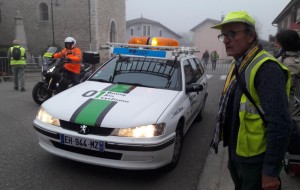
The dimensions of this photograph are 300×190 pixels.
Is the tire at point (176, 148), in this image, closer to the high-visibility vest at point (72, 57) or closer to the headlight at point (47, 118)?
the headlight at point (47, 118)

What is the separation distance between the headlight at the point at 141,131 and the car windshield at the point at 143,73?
4.08ft

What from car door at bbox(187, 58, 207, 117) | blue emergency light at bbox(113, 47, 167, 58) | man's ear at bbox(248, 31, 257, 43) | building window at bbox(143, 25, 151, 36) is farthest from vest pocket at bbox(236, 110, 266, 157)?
building window at bbox(143, 25, 151, 36)

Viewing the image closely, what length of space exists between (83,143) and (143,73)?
6.13 feet

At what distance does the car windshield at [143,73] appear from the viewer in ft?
15.6

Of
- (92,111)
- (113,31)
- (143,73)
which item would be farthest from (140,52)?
(113,31)

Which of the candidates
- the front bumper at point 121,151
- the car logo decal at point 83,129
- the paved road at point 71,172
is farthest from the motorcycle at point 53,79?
the car logo decal at point 83,129

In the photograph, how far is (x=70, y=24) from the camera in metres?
26.2

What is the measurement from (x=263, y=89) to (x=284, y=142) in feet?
1.11

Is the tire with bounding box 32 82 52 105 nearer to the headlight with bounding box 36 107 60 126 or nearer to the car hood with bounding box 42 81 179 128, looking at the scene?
the car hood with bounding box 42 81 179 128

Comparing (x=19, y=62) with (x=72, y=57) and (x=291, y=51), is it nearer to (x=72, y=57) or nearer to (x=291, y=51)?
(x=72, y=57)

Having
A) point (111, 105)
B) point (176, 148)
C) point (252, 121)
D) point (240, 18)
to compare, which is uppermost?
point (240, 18)

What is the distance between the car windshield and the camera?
15.6 ft

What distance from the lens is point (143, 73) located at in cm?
494

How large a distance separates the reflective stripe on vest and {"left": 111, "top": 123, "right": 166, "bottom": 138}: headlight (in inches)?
63.6
